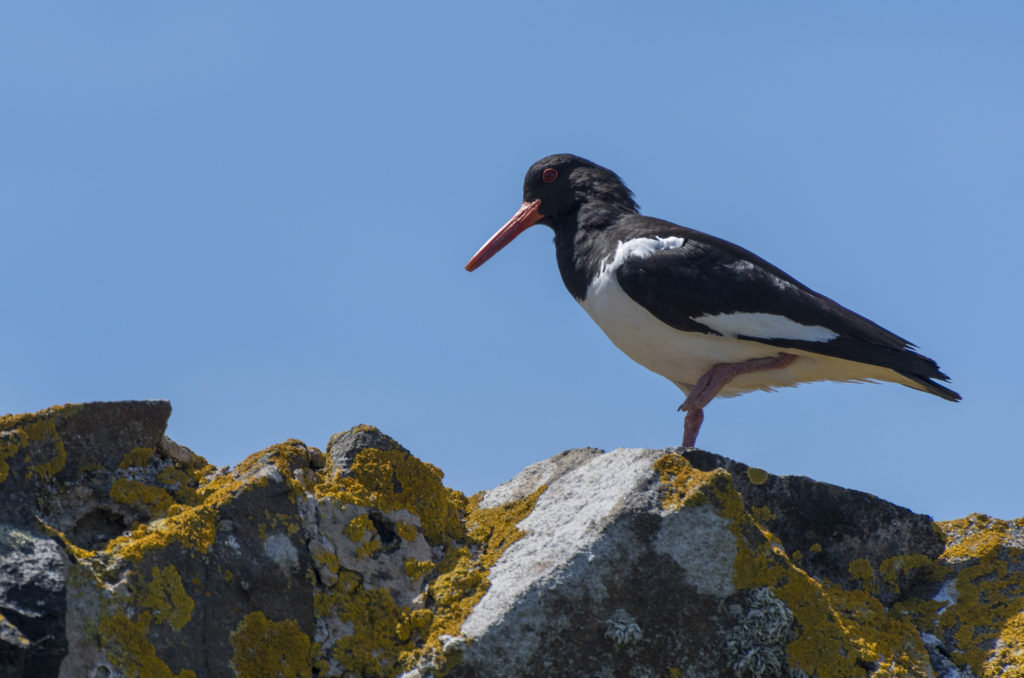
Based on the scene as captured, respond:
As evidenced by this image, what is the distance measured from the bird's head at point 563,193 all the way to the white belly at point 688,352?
1.23 metres

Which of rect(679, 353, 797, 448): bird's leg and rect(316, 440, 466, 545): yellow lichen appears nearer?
rect(316, 440, 466, 545): yellow lichen

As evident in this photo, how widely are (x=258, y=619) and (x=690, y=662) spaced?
5.54ft

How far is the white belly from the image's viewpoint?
25.7 ft

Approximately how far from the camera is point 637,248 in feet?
26.5

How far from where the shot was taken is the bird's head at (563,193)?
924 centimetres

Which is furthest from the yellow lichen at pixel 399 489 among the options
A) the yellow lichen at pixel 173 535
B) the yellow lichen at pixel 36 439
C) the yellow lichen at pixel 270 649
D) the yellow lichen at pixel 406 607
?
the yellow lichen at pixel 36 439

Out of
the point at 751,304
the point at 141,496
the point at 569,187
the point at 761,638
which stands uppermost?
the point at 569,187

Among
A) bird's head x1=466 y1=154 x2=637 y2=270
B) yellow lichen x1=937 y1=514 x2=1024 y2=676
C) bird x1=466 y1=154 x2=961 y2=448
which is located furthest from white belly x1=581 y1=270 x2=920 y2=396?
yellow lichen x1=937 y1=514 x2=1024 y2=676

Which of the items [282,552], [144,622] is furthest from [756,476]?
[144,622]

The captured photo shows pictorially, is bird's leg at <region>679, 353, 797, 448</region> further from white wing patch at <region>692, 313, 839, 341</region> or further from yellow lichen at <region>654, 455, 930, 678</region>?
yellow lichen at <region>654, 455, 930, 678</region>

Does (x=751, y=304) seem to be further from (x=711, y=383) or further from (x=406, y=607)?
(x=406, y=607)

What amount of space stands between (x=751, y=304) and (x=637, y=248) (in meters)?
0.93

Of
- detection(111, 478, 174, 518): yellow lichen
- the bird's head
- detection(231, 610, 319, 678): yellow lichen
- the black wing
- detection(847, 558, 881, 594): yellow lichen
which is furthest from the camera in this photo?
the bird's head

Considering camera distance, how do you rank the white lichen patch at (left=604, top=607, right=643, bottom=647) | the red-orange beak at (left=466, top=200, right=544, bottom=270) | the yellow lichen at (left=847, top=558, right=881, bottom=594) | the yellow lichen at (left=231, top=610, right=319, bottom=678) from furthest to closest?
the red-orange beak at (left=466, top=200, right=544, bottom=270)
the yellow lichen at (left=847, top=558, right=881, bottom=594)
the white lichen patch at (left=604, top=607, right=643, bottom=647)
the yellow lichen at (left=231, top=610, right=319, bottom=678)
